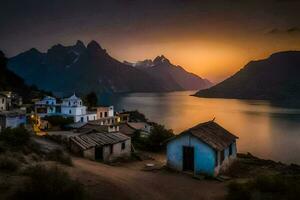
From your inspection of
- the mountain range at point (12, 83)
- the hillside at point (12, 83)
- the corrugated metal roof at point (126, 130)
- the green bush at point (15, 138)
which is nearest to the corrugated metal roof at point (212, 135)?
the green bush at point (15, 138)

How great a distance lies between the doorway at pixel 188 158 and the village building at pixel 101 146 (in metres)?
6.82

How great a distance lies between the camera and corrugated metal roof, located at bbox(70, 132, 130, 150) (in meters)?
24.7

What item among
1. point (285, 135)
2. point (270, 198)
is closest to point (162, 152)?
point (270, 198)

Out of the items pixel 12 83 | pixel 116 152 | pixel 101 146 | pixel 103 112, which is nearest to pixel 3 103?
pixel 103 112

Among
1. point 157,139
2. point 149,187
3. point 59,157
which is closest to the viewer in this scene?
point 149,187

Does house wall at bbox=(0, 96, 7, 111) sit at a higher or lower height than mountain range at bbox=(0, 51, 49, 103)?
lower

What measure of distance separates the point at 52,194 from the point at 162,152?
86.7 feet

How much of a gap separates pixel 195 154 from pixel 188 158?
0.55 m

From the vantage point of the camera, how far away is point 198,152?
20.5 meters

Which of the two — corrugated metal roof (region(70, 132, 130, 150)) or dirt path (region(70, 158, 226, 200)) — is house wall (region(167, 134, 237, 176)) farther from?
corrugated metal roof (region(70, 132, 130, 150))

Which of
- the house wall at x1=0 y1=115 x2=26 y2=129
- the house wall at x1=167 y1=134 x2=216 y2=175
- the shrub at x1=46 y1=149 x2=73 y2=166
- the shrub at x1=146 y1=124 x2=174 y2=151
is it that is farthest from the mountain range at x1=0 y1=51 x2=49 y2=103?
the house wall at x1=167 y1=134 x2=216 y2=175

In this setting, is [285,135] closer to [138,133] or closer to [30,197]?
[138,133]

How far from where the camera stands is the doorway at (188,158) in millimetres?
20798

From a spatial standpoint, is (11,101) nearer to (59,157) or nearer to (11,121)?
(11,121)
